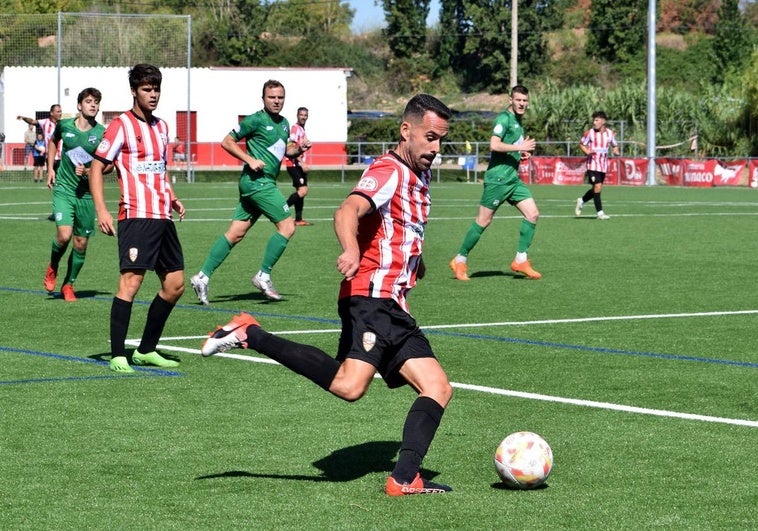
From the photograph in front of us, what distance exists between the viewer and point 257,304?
533 inches

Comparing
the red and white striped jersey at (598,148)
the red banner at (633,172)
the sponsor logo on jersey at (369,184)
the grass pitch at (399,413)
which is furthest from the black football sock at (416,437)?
the red banner at (633,172)

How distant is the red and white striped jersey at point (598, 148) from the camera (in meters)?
28.3

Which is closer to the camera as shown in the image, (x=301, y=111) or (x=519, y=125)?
(x=519, y=125)

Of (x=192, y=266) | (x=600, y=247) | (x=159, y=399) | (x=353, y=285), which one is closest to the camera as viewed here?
(x=353, y=285)

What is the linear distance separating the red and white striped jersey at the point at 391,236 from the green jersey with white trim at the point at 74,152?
758 cm

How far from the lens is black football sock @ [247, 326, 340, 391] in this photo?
6324 mm

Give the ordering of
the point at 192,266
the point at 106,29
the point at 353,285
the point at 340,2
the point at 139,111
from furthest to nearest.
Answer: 1. the point at 340,2
2. the point at 106,29
3. the point at 192,266
4. the point at 139,111
5. the point at 353,285

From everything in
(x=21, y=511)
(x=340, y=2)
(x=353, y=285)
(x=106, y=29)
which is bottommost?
(x=21, y=511)

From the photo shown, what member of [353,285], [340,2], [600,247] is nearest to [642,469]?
[353,285]

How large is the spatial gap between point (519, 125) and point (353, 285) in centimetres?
990

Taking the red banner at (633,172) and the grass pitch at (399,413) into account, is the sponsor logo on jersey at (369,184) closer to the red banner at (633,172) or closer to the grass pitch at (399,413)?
the grass pitch at (399,413)

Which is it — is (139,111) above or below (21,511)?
above

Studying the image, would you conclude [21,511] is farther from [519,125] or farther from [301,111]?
[301,111]

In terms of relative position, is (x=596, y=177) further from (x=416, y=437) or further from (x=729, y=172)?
(x=416, y=437)
